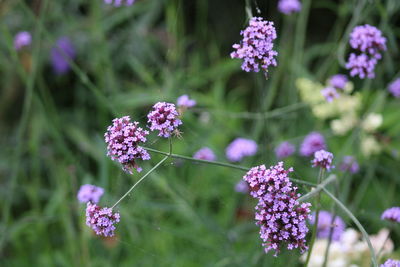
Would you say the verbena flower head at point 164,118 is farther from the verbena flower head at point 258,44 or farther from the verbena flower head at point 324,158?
the verbena flower head at point 324,158

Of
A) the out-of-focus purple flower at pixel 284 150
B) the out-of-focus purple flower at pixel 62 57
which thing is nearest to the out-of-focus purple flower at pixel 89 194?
the out-of-focus purple flower at pixel 284 150

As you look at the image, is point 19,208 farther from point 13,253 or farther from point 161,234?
point 161,234

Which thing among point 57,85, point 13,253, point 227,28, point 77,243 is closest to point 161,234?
point 77,243

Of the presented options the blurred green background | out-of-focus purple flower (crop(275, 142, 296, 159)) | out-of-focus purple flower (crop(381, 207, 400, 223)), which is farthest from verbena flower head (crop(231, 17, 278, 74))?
out-of-focus purple flower (crop(275, 142, 296, 159))

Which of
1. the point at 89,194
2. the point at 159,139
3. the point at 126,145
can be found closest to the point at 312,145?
the point at 159,139

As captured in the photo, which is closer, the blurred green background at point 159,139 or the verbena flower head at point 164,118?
the verbena flower head at point 164,118

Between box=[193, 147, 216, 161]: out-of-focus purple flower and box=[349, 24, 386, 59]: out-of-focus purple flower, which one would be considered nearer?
box=[349, 24, 386, 59]: out-of-focus purple flower

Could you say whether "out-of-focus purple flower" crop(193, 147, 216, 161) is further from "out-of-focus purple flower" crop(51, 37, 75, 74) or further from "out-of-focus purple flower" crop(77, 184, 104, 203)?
"out-of-focus purple flower" crop(51, 37, 75, 74)
